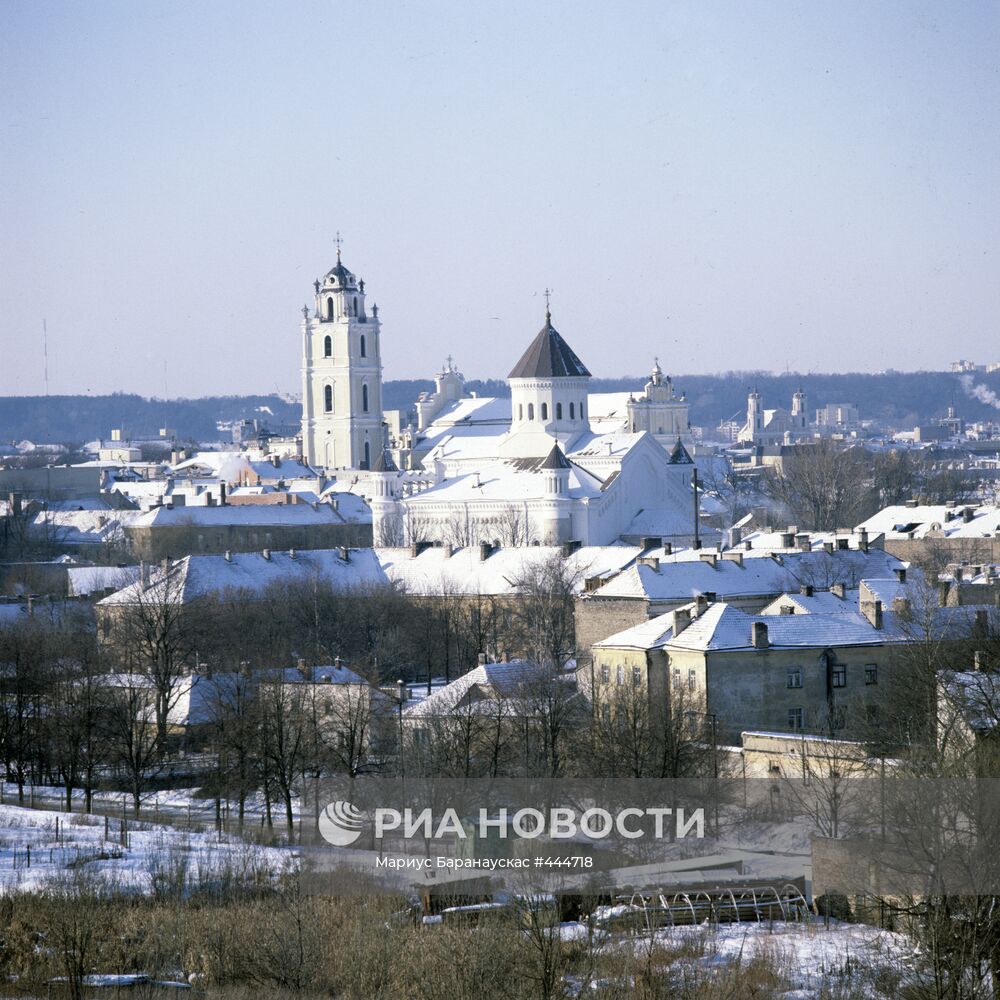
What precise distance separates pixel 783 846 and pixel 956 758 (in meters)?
4.23

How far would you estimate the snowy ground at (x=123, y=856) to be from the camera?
23125mm

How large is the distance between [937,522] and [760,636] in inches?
1098

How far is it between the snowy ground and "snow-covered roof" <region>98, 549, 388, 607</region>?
21.9m

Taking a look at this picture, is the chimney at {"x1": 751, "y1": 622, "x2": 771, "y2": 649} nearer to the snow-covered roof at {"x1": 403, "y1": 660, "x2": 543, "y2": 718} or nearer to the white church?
the snow-covered roof at {"x1": 403, "y1": 660, "x2": 543, "y2": 718}

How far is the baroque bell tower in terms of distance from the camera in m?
105

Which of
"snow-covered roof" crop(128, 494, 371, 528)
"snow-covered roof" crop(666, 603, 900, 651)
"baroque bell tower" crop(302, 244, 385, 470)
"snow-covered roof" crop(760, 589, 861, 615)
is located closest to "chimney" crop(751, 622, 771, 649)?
"snow-covered roof" crop(666, 603, 900, 651)

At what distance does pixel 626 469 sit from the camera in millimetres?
74250

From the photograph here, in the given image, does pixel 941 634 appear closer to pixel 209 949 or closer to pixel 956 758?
pixel 956 758

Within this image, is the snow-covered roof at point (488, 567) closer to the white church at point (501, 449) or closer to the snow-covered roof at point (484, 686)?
the white church at point (501, 449)

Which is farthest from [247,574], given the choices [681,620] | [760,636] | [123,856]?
[123,856]

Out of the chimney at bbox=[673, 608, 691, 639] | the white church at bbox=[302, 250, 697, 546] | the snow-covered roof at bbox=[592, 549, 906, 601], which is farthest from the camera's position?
the white church at bbox=[302, 250, 697, 546]

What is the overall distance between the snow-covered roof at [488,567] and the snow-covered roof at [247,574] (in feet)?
3.10

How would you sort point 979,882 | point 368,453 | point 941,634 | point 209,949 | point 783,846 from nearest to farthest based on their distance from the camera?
point 979,882, point 209,949, point 783,846, point 941,634, point 368,453

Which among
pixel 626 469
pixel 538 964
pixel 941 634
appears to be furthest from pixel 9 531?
pixel 538 964
